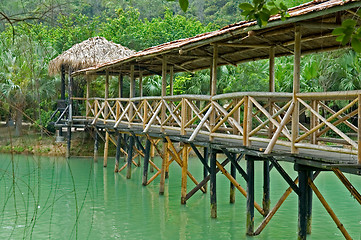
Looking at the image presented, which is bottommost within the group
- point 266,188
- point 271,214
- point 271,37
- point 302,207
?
point 271,214

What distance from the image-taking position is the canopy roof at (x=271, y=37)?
6395 mm

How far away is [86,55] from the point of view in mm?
18984

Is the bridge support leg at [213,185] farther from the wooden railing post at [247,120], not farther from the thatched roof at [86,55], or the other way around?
the thatched roof at [86,55]

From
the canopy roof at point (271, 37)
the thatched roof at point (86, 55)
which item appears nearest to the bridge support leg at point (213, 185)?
the canopy roof at point (271, 37)

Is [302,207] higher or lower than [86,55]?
lower

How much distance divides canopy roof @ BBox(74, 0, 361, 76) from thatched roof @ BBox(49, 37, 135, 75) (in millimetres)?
5345

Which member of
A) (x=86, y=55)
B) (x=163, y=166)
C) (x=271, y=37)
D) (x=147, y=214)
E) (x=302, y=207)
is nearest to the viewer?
(x=302, y=207)

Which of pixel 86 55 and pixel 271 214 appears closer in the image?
pixel 271 214

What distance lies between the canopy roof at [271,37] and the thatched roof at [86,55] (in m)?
5.35

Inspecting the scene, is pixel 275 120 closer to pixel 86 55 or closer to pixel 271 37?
pixel 271 37

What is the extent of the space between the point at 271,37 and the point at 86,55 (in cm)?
1138

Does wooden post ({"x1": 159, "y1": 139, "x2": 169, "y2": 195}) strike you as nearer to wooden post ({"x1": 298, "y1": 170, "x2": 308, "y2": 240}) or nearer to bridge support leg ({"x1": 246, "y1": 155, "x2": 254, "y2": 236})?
bridge support leg ({"x1": 246, "y1": 155, "x2": 254, "y2": 236})

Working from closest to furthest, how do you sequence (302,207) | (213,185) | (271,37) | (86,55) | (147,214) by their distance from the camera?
1. (302,207)
2. (271,37)
3. (213,185)
4. (147,214)
5. (86,55)

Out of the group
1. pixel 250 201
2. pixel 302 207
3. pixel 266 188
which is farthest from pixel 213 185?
pixel 302 207
